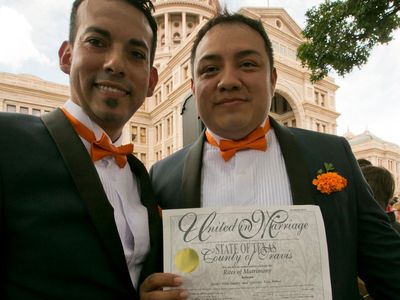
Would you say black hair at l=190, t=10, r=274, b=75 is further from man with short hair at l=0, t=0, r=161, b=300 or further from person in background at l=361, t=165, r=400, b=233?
person in background at l=361, t=165, r=400, b=233

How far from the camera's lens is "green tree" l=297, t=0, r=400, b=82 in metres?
7.27

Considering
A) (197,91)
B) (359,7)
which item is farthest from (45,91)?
(197,91)

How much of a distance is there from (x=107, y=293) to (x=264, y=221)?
76cm

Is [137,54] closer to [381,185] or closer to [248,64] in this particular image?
[248,64]

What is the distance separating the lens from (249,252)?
1.60m

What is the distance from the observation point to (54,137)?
64.2 inches

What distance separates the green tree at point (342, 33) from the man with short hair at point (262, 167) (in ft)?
20.4

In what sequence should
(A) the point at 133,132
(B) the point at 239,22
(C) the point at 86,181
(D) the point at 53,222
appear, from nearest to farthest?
1. (D) the point at 53,222
2. (C) the point at 86,181
3. (B) the point at 239,22
4. (A) the point at 133,132

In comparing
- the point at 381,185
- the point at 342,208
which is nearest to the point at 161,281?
the point at 342,208

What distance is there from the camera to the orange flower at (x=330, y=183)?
6.13 ft

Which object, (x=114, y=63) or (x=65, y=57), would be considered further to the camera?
(x=65, y=57)

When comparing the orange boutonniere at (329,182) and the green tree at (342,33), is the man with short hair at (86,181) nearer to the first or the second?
the orange boutonniere at (329,182)

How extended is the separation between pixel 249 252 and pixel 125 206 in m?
0.68

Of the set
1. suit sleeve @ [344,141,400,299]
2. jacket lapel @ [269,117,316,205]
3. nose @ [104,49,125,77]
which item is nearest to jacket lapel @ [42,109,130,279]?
nose @ [104,49,125,77]
